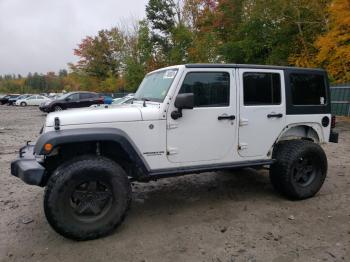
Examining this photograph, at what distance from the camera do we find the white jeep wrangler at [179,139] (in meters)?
4.03

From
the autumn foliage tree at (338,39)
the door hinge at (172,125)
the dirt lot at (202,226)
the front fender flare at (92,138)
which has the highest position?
the autumn foliage tree at (338,39)

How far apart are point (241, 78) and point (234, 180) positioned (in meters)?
2.30

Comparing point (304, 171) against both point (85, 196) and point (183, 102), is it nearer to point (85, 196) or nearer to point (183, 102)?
point (183, 102)

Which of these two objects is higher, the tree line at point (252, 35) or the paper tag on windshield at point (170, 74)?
the tree line at point (252, 35)

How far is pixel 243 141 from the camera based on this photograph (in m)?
5.01

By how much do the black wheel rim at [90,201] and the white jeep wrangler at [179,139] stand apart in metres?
0.01

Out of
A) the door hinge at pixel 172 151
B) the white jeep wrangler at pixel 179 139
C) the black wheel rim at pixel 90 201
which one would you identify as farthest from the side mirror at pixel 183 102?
the black wheel rim at pixel 90 201

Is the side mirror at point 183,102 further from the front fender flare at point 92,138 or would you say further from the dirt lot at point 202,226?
the dirt lot at point 202,226

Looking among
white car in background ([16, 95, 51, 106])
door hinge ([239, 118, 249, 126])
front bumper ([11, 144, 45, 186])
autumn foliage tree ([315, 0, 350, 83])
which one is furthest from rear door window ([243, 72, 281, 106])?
white car in background ([16, 95, 51, 106])

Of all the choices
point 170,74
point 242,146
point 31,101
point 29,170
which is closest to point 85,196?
point 29,170

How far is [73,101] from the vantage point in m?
24.0

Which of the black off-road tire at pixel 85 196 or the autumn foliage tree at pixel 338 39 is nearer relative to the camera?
Result: the black off-road tire at pixel 85 196

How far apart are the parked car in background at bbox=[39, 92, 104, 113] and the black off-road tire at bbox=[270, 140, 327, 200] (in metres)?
20.0

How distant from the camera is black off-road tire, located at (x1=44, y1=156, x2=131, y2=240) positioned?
3.90 m
